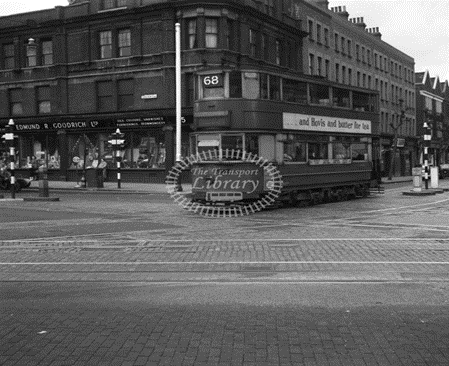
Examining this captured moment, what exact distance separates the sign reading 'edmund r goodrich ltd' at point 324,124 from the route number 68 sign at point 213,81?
246cm

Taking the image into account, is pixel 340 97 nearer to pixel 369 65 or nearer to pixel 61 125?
pixel 61 125

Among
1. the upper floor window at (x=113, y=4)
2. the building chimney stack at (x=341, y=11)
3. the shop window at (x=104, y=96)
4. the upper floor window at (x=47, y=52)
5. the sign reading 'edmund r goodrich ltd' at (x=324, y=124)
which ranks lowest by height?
the sign reading 'edmund r goodrich ltd' at (x=324, y=124)

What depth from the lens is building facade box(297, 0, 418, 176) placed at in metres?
49.9

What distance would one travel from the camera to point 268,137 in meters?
18.8

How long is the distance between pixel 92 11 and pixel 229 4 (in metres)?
9.20

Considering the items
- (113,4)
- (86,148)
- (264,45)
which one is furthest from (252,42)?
(86,148)

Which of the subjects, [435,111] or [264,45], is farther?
[435,111]

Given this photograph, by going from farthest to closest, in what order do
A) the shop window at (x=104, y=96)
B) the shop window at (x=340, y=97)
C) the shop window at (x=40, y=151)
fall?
the shop window at (x=40, y=151) < the shop window at (x=104, y=96) < the shop window at (x=340, y=97)

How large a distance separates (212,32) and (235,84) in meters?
18.5

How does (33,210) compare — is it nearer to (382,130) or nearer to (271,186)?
(271,186)

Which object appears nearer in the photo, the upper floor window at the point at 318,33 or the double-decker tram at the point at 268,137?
the double-decker tram at the point at 268,137

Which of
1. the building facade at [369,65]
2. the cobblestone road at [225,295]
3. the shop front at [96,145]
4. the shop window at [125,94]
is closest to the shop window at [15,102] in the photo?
the shop front at [96,145]

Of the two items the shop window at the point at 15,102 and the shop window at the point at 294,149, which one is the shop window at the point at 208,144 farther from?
the shop window at the point at 15,102

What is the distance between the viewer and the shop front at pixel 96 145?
120 ft
